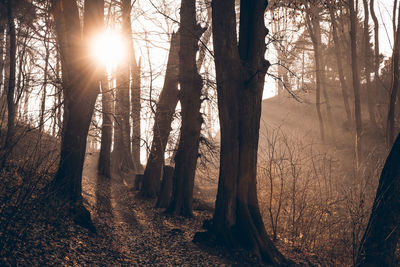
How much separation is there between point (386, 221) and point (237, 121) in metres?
2.97

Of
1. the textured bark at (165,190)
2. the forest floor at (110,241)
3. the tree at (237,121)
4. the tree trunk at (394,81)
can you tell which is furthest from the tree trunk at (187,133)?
the tree trunk at (394,81)

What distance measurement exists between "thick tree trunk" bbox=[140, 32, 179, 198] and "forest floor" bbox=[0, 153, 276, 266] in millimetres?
1968

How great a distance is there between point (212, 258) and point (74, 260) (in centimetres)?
235

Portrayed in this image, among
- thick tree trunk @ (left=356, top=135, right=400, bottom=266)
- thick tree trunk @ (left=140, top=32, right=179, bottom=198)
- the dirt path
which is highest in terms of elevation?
thick tree trunk @ (left=140, top=32, right=179, bottom=198)

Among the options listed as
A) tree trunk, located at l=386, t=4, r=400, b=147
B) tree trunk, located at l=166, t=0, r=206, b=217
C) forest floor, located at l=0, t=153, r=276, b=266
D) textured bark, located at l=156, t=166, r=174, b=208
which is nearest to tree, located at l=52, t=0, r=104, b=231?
forest floor, located at l=0, t=153, r=276, b=266

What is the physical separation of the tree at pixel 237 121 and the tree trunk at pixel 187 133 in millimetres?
2540

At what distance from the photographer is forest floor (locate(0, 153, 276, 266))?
13.2 ft

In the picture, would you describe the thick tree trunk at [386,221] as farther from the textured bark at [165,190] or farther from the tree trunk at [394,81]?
the textured bark at [165,190]

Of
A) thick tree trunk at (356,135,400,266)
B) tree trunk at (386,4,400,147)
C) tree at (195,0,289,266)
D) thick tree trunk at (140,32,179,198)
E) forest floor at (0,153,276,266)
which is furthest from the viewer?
thick tree trunk at (140,32,179,198)

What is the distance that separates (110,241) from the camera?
6023 mm

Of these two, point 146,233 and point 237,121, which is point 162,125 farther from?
point 237,121

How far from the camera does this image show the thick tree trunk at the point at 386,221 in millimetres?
4945

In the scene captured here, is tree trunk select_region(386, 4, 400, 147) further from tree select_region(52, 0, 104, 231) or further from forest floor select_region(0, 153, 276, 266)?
tree select_region(52, 0, 104, 231)

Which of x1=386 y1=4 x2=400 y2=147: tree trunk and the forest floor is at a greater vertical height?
x1=386 y1=4 x2=400 y2=147: tree trunk
